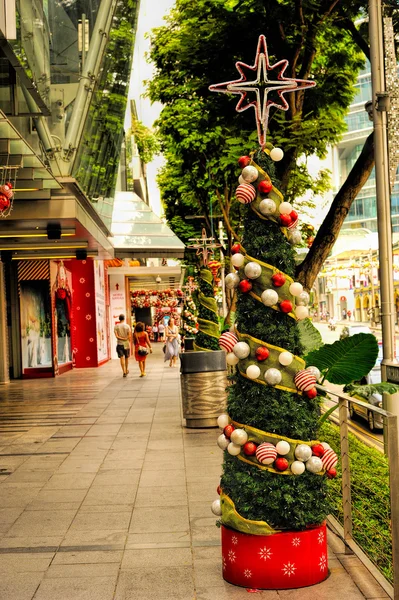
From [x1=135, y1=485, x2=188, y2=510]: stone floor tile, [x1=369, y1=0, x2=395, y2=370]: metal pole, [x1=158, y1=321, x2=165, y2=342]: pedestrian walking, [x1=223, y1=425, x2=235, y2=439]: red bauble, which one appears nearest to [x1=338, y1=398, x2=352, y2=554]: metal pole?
[x1=223, y1=425, x2=235, y2=439]: red bauble

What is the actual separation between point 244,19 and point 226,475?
30.6ft

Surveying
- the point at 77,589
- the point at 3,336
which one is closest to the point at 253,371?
the point at 77,589

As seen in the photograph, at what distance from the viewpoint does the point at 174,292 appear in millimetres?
60125

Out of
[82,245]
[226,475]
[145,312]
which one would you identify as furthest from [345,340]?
[145,312]

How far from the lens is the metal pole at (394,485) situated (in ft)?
13.5

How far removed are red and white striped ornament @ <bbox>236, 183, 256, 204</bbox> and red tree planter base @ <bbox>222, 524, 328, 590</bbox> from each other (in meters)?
2.03

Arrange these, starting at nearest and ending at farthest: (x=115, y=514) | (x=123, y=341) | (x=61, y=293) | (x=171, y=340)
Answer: (x=115, y=514), (x=123, y=341), (x=61, y=293), (x=171, y=340)

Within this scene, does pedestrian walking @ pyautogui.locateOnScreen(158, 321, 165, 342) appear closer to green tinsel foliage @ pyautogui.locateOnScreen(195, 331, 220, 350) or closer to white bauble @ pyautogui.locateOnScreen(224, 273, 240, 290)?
green tinsel foliage @ pyautogui.locateOnScreen(195, 331, 220, 350)

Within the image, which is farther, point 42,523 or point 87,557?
point 42,523

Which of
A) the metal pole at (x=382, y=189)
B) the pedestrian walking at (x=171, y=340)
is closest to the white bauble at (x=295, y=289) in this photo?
the metal pole at (x=382, y=189)

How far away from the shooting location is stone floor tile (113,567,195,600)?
4.96 meters

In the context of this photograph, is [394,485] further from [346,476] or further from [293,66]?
[293,66]

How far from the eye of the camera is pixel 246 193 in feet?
17.2

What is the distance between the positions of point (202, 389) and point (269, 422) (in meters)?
7.49
